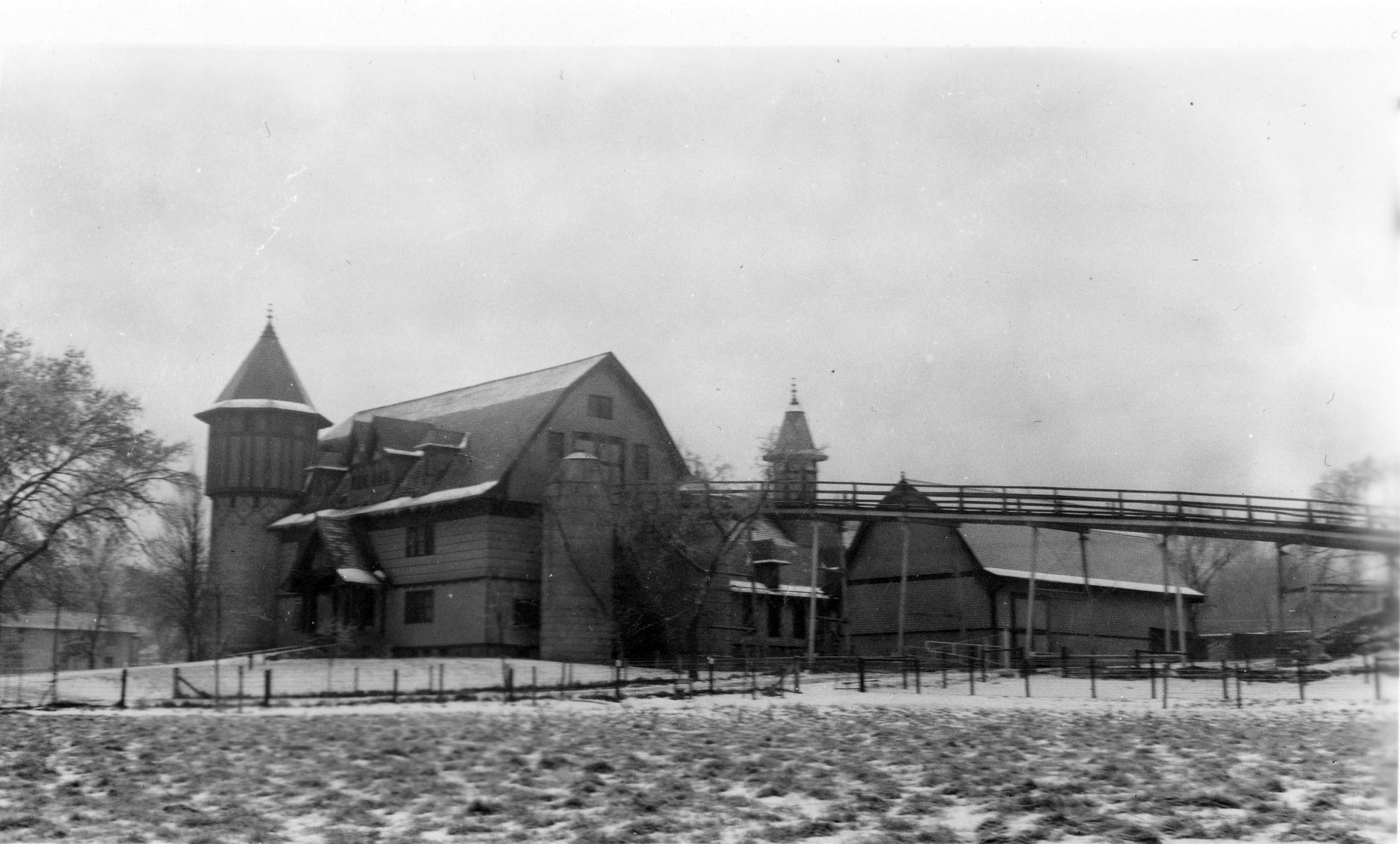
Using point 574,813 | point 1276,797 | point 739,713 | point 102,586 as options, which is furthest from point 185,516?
point 1276,797

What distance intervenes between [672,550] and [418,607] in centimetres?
842

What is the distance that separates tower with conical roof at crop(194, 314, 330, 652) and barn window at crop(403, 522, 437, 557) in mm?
4850

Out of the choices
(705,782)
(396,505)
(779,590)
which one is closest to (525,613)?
(396,505)

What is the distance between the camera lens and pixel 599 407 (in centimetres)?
4125

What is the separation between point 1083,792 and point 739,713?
11.3m

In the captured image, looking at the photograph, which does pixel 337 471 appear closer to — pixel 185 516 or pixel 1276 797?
pixel 185 516

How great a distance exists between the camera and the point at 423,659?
128ft

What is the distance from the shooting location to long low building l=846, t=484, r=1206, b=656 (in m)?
40.0

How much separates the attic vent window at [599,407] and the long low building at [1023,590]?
979cm

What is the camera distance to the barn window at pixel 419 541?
40.8 metres

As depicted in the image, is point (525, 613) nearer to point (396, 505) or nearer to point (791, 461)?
point (396, 505)

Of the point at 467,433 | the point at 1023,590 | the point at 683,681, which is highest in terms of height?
the point at 467,433

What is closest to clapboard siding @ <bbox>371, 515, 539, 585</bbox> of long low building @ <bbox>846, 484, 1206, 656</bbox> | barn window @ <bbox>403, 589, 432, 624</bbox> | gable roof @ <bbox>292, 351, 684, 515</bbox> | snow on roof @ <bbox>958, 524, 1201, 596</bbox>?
barn window @ <bbox>403, 589, 432, 624</bbox>

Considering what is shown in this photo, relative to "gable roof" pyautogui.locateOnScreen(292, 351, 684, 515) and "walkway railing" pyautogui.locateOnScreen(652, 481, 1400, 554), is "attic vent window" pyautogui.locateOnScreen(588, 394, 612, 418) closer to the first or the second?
"gable roof" pyautogui.locateOnScreen(292, 351, 684, 515)
